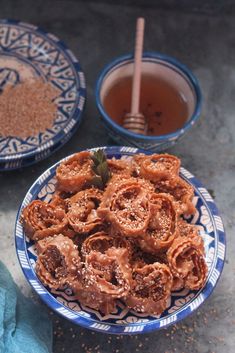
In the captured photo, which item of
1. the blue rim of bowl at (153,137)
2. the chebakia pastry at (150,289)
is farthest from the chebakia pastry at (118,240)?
the blue rim of bowl at (153,137)

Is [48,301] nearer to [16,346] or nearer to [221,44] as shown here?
[16,346]

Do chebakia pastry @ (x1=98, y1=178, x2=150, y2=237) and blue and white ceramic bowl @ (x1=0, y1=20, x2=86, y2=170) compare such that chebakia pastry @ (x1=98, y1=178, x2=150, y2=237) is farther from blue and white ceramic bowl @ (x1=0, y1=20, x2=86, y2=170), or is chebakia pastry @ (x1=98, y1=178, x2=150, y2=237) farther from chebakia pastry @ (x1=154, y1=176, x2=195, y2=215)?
blue and white ceramic bowl @ (x1=0, y1=20, x2=86, y2=170)

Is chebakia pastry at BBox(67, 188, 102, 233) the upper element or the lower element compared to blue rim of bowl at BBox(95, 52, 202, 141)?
lower

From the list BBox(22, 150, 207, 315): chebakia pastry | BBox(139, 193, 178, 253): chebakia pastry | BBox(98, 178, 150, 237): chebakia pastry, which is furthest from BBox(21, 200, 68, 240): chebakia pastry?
BBox(139, 193, 178, 253): chebakia pastry

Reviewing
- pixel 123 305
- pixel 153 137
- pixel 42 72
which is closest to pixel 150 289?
pixel 123 305

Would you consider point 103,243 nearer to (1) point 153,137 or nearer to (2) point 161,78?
(1) point 153,137
